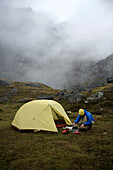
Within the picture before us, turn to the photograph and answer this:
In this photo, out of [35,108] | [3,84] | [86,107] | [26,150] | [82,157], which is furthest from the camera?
[3,84]

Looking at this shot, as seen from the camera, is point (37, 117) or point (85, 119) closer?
point (85, 119)

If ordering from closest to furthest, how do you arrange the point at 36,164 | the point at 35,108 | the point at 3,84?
the point at 36,164 < the point at 35,108 < the point at 3,84

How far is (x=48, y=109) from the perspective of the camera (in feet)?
42.0

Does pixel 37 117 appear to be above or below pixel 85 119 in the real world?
above

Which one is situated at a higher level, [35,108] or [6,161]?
[35,108]

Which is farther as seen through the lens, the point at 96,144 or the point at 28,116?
the point at 28,116

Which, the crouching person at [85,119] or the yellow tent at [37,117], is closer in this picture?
the crouching person at [85,119]

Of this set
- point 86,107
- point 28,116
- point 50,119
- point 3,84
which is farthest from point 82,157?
point 3,84

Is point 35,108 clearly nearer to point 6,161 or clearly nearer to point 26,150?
point 26,150

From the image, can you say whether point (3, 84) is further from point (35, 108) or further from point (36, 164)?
point (36, 164)

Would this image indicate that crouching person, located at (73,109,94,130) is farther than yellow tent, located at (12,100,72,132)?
No

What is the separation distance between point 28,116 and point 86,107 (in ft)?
45.6


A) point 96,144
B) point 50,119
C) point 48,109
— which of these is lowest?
point 96,144

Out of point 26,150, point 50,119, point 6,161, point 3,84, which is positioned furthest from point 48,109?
point 3,84
